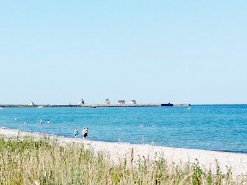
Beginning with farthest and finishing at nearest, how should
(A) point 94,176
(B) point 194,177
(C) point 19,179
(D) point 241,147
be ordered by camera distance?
1. (D) point 241,147
2. (B) point 194,177
3. (C) point 19,179
4. (A) point 94,176

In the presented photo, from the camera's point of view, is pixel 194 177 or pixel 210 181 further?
pixel 194 177

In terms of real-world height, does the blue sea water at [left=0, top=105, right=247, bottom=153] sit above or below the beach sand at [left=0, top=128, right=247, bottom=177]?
below

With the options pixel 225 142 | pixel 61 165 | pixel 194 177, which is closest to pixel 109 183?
pixel 61 165

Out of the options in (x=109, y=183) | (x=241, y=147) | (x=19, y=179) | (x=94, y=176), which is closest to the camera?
(x=109, y=183)

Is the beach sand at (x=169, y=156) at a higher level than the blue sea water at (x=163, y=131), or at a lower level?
higher

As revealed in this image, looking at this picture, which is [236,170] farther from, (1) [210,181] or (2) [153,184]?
(2) [153,184]

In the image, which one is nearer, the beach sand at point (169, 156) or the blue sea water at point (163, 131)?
the beach sand at point (169, 156)

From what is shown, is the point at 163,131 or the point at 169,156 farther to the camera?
the point at 163,131

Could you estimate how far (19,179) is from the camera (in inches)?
291

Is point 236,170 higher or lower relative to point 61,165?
lower

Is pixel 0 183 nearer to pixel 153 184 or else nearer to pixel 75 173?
pixel 75 173

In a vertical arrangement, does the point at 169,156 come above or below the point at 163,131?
above

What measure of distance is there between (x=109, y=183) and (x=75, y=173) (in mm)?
1678

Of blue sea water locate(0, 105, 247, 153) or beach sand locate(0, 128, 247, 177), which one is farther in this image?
blue sea water locate(0, 105, 247, 153)
